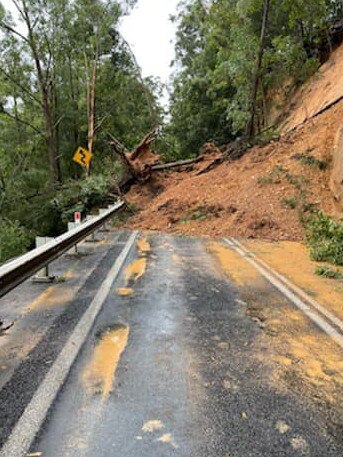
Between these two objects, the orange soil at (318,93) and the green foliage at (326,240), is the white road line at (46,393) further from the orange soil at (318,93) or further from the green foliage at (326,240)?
the orange soil at (318,93)

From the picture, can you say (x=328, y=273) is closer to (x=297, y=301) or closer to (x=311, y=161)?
(x=297, y=301)

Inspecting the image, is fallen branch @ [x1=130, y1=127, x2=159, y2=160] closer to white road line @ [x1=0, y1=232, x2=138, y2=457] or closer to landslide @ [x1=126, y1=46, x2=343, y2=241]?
landslide @ [x1=126, y1=46, x2=343, y2=241]

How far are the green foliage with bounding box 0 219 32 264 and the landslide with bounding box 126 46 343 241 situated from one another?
281 inches

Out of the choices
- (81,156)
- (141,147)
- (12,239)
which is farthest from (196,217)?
(12,239)

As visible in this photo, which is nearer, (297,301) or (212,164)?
(297,301)

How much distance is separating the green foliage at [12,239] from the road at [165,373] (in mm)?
17381

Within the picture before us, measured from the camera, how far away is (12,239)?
73.9ft

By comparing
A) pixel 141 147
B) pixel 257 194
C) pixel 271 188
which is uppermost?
pixel 141 147

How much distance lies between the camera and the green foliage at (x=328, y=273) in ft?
23.4

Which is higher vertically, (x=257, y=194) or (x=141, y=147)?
(x=141, y=147)

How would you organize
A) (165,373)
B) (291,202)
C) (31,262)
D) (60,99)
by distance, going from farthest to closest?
(60,99)
(291,202)
(31,262)
(165,373)

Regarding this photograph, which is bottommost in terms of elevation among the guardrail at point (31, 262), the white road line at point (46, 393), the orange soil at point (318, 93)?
the white road line at point (46, 393)

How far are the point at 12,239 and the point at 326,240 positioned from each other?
57.7 ft

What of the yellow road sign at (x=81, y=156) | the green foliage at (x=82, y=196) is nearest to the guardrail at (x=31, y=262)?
the yellow road sign at (x=81, y=156)
